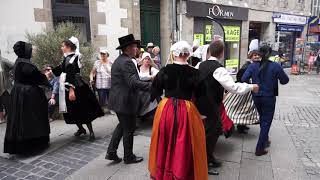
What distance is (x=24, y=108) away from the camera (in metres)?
4.26

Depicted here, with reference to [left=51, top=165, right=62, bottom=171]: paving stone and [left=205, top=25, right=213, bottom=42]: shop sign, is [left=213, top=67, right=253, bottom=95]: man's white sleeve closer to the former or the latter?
[left=51, top=165, right=62, bottom=171]: paving stone

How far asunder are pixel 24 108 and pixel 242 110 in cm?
345

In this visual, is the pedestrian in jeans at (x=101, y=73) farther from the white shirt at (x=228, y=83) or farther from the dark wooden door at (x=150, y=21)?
the dark wooden door at (x=150, y=21)

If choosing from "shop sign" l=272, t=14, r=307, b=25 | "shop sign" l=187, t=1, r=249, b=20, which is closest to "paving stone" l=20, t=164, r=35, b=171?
"shop sign" l=187, t=1, r=249, b=20

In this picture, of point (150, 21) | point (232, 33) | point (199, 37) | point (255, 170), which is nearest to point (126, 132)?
point (255, 170)

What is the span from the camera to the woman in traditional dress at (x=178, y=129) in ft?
9.68

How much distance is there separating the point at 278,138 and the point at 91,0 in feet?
20.2

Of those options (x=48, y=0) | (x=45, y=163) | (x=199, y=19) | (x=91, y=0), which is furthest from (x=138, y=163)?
(x=199, y=19)

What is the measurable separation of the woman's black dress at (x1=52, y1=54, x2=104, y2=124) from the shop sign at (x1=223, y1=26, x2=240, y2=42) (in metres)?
11.2

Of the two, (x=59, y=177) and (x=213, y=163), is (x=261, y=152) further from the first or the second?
(x=59, y=177)

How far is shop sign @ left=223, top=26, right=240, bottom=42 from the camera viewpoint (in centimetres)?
1480

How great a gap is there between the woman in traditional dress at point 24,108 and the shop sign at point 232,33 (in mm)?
11853

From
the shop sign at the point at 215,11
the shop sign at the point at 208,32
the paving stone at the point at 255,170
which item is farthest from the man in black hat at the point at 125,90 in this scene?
the shop sign at the point at 208,32

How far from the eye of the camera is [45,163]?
4.14 meters
